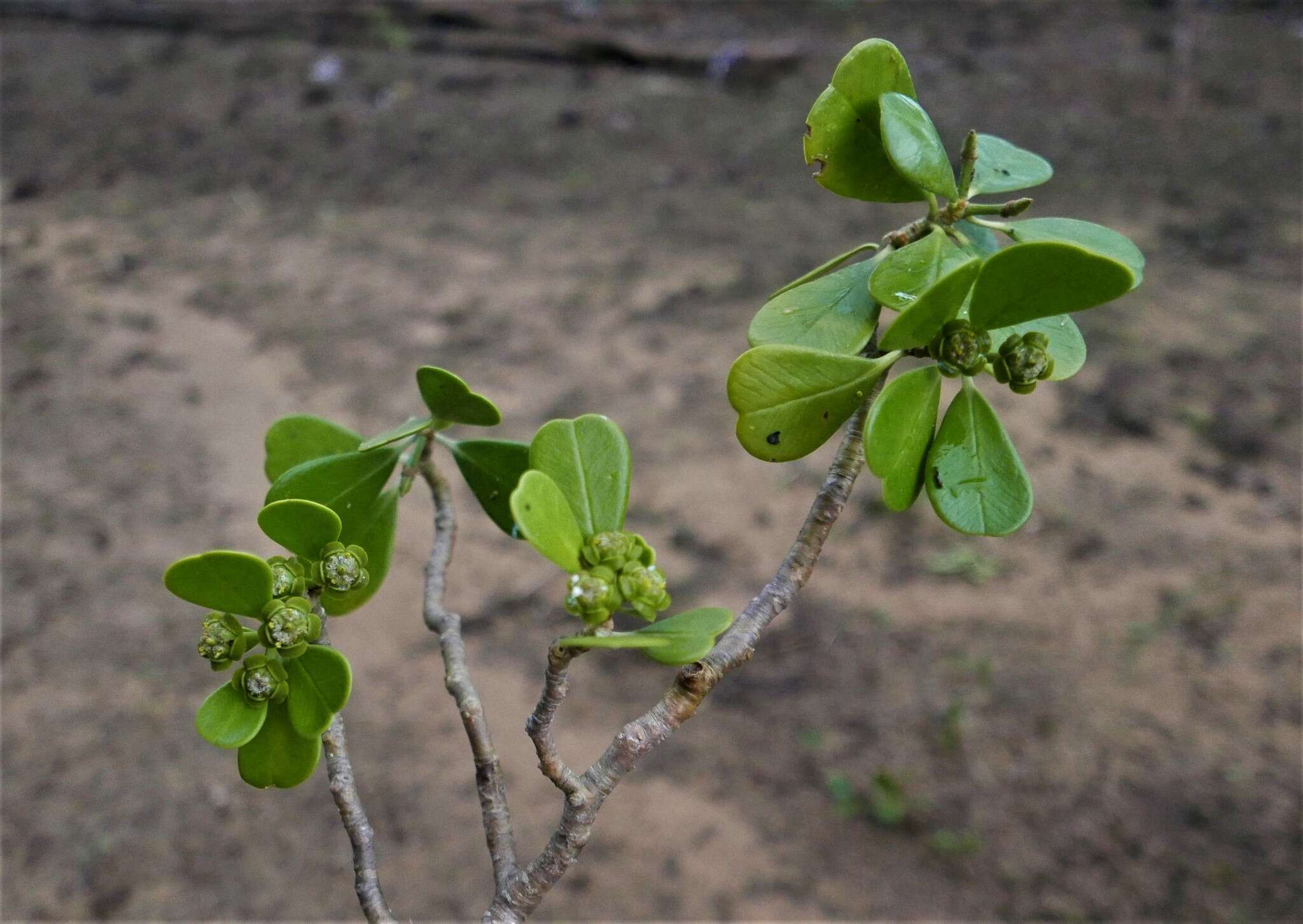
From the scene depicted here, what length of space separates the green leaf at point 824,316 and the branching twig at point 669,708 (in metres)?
0.04

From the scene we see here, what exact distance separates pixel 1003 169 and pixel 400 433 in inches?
19.7

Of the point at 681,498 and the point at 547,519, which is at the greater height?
the point at 547,519

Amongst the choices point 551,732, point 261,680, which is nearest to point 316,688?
point 261,680

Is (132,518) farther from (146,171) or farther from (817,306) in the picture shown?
(817,306)

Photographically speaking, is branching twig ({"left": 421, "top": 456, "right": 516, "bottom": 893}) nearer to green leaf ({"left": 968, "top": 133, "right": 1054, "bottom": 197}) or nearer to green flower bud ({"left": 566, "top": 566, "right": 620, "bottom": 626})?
green flower bud ({"left": 566, "top": 566, "right": 620, "bottom": 626})

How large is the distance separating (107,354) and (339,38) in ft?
11.9

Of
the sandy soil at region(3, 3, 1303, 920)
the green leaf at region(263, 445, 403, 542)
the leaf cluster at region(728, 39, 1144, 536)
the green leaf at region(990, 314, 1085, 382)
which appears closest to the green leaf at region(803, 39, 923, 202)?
the leaf cluster at region(728, 39, 1144, 536)

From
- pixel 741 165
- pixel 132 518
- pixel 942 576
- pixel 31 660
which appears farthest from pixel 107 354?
pixel 942 576

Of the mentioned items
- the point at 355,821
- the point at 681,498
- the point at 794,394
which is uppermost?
the point at 794,394

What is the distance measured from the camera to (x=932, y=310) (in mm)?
617

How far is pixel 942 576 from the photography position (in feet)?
11.4

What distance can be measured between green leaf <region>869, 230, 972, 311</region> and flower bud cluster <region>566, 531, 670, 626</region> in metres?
0.23

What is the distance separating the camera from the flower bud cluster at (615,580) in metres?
0.61

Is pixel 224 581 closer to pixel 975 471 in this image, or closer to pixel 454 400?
pixel 454 400
